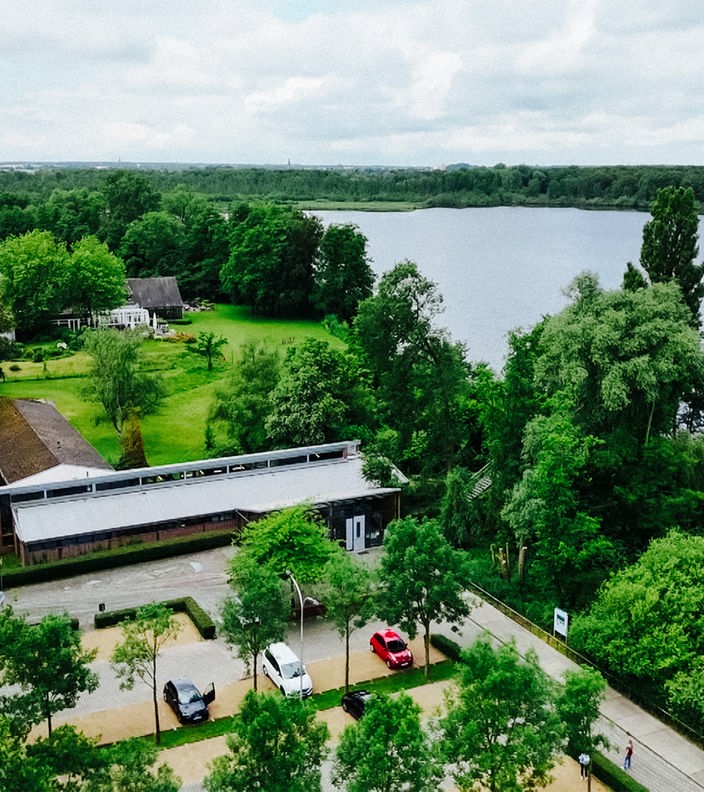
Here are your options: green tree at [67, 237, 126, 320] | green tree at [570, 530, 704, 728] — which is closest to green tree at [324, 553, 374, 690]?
green tree at [570, 530, 704, 728]

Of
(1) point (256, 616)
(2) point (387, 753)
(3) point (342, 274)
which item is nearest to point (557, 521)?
(1) point (256, 616)

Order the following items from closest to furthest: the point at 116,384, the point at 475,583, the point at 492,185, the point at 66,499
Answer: the point at 475,583 < the point at 66,499 < the point at 116,384 < the point at 492,185

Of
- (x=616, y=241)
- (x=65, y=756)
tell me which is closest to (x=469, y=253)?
(x=616, y=241)

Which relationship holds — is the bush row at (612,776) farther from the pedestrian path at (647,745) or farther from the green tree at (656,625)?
the green tree at (656,625)

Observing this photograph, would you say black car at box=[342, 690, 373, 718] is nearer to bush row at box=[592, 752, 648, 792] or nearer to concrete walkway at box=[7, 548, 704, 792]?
concrete walkway at box=[7, 548, 704, 792]

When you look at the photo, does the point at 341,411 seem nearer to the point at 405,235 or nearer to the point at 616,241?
the point at 616,241

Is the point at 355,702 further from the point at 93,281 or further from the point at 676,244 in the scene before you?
the point at 93,281
